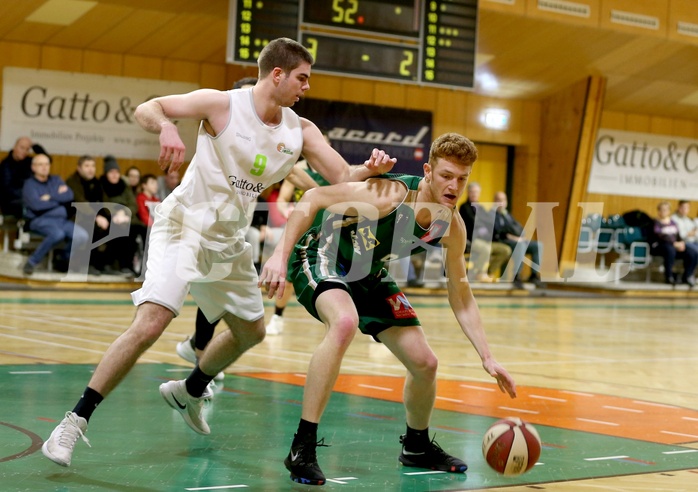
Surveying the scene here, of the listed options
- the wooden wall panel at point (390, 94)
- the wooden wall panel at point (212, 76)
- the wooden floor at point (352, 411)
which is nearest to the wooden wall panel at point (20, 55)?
the wooden wall panel at point (212, 76)

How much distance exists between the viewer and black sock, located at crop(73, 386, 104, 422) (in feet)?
15.0

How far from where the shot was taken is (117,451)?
5.02 meters

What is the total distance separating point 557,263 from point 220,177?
50.3ft

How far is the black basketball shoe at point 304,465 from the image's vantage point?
14.8 feet

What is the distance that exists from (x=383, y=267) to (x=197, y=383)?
3.89 ft

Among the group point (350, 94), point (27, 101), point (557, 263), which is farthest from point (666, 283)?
point (27, 101)

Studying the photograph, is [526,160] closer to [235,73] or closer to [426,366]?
[235,73]

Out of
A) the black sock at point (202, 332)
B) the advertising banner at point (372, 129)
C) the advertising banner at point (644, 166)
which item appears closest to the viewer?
the black sock at point (202, 332)

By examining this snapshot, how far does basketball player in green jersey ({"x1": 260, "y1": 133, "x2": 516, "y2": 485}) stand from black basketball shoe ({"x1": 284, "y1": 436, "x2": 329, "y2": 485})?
0.10 feet

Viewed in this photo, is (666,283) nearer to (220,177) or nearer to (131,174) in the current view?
(131,174)

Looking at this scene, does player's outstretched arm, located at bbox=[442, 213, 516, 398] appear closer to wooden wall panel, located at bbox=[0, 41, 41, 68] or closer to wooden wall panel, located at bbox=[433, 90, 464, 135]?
wooden wall panel, located at bbox=[0, 41, 41, 68]

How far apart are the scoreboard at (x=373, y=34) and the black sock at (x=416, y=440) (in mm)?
8686

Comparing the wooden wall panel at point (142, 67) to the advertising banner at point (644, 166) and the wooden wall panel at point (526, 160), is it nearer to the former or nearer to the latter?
the wooden wall panel at point (526, 160)

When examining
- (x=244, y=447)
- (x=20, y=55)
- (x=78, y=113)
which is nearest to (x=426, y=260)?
(x=78, y=113)
